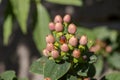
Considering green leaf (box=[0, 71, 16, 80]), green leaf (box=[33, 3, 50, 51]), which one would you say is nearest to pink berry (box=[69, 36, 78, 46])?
green leaf (box=[0, 71, 16, 80])

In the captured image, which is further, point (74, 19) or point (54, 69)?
point (74, 19)

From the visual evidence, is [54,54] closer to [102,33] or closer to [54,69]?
[54,69]


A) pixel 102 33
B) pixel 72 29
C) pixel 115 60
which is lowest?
pixel 115 60

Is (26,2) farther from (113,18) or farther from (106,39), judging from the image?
(113,18)

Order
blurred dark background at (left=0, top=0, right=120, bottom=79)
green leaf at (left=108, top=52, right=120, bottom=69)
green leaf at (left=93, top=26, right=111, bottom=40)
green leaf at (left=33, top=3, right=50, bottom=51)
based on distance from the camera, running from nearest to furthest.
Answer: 1. green leaf at (left=33, top=3, right=50, bottom=51)
2. green leaf at (left=108, top=52, right=120, bottom=69)
3. green leaf at (left=93, top=26, right=111, bottom=40)
4. blurred dark background at (left=0, top=0, right=120, bottom=79)

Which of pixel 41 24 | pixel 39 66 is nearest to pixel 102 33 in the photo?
pixel 41 24

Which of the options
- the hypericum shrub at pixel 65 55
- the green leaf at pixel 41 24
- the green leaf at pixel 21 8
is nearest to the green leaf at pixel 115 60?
the green leaf at pixel 41 24

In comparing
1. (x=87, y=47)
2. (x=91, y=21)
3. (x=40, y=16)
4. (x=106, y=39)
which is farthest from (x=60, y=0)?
(x=91, y=21)

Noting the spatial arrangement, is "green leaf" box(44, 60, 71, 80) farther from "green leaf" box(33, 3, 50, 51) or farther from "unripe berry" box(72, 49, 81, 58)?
"green leaf" box(33, 3, 50, 51)
